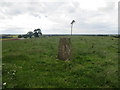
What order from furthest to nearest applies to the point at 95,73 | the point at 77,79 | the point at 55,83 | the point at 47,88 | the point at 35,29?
1. the point at 35,29
2. the point at 95,73
3. the point at 77,79
4. the point at 55,83
5. the point at 47,88

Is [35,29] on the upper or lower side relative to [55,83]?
upper

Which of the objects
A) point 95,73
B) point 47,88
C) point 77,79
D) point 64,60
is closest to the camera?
point 47,88

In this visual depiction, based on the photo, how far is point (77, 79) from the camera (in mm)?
10211

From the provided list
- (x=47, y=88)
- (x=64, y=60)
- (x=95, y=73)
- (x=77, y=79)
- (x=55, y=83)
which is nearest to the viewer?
(x=47, y=88)

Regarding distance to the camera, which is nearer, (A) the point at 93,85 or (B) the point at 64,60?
(A) the point at 93,85

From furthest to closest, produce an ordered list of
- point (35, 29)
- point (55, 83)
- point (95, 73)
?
1. point (35, 29)
2. point (95, 73)
3. point (55, 83)

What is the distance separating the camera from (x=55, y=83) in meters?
9.49

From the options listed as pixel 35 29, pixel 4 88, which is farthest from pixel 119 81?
pixel 35 29

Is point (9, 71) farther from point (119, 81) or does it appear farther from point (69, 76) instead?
point (119, 81)

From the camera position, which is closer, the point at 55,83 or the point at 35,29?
the point at 55,83

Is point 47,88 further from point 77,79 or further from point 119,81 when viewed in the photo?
point 119,81

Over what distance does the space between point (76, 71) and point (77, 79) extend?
169 centimetres

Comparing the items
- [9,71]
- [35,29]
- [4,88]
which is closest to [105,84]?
[4,88]

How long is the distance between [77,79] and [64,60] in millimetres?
5460
